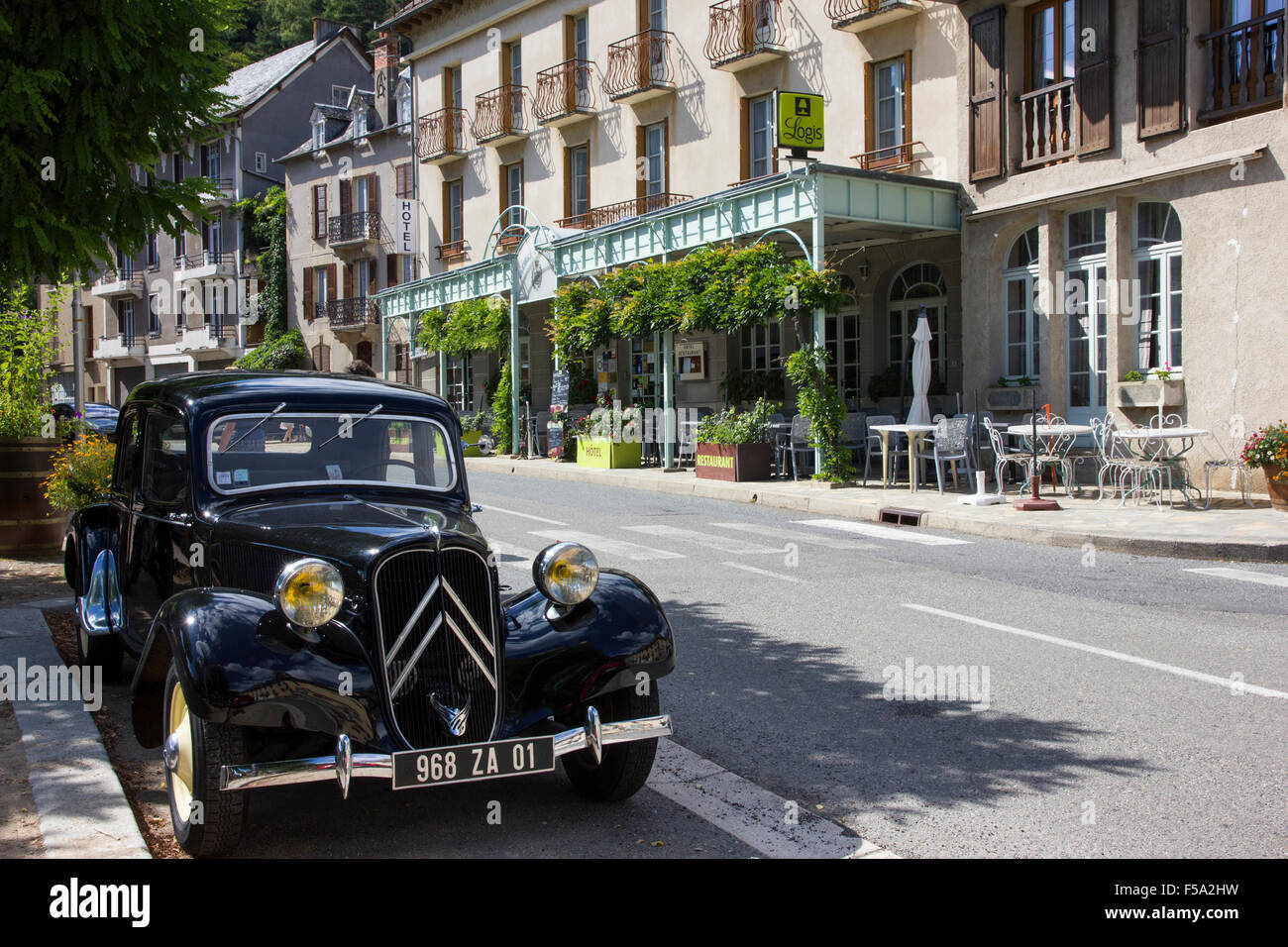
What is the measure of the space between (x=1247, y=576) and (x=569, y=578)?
7.81m

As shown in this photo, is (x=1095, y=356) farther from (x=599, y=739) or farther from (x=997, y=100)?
(x=599, y=739)

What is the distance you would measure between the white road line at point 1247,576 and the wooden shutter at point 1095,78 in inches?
318

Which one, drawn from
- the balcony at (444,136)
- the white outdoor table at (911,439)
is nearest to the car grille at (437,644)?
the white outdoor table at (911,439)

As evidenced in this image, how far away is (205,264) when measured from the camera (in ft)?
154

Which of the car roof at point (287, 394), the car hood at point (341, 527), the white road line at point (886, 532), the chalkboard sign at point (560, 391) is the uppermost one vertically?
the chalkboard sign at point (560, 391)

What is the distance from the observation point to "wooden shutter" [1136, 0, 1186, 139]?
14.8 meters

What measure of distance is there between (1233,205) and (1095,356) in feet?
9.62

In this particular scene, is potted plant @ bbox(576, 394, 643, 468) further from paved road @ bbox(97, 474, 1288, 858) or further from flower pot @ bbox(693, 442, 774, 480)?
paved road @ bbox(97, 474, 1288, 858)

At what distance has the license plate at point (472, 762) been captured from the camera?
3621 millimetres

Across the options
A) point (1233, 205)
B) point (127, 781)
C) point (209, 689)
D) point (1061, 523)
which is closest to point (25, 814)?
point (127, 781)

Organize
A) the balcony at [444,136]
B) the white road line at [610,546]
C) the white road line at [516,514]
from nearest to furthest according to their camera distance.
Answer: the white road line at [610,546] < the white road line at [516,514] < the balcony at [444,136]

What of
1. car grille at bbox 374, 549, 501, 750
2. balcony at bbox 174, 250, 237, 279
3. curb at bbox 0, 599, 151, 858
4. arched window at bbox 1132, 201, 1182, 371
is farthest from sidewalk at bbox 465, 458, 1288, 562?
balcony at bbox 174, 250, 237, 279

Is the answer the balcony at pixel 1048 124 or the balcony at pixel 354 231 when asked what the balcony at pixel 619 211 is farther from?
the balcony at pixel 354 231

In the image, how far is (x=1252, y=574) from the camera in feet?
32.2
